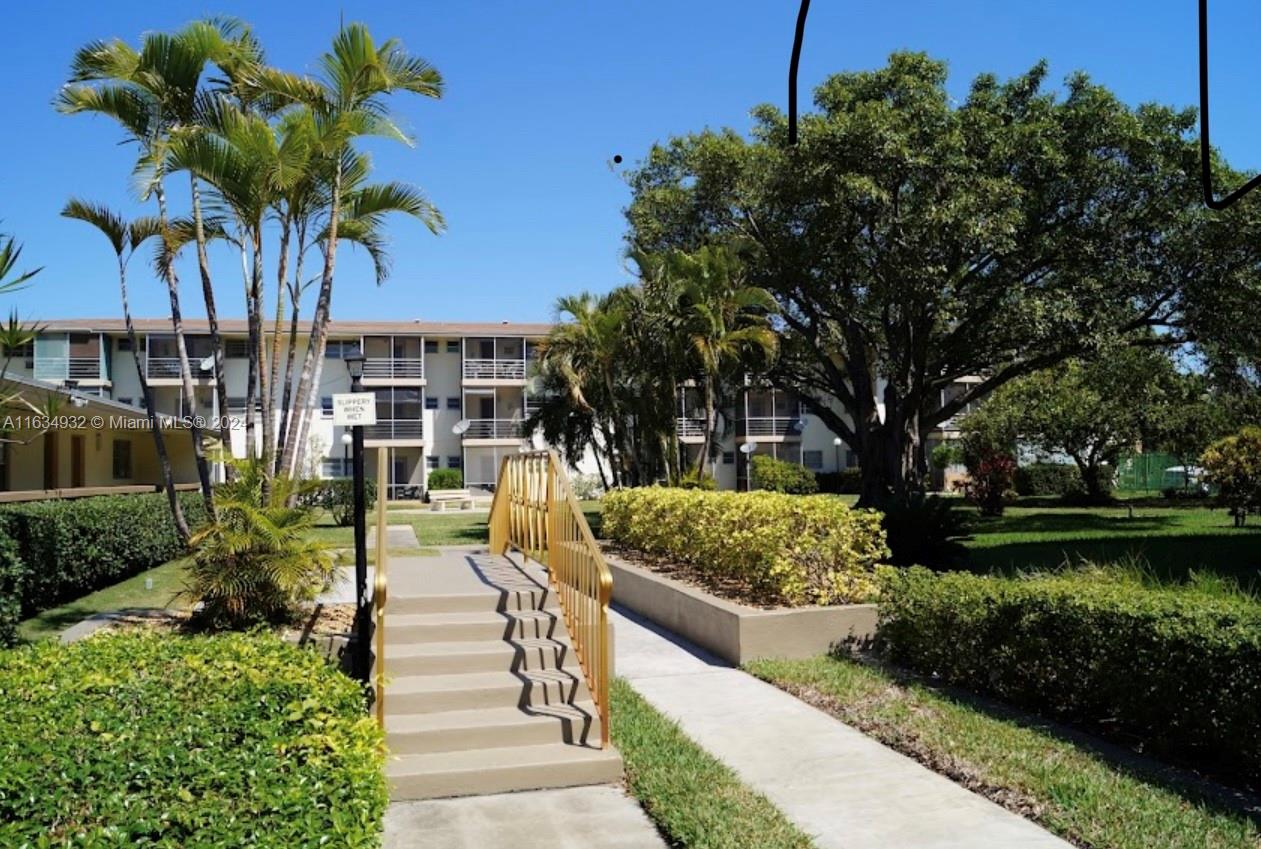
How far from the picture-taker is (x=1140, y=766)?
18.9 ft

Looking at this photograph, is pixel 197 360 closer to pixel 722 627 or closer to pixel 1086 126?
pixel 1086 126

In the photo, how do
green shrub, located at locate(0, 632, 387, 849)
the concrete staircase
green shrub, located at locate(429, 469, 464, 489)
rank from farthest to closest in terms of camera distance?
green shrub, located at locate(429, 469, 464, 489)
the concrete staircase
green shrub, located at locate(0, 632, 387, 849)

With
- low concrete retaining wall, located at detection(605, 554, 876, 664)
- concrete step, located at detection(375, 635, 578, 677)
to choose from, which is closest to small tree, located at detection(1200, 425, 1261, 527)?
low concrete retaining wall, located at detection(605, 554, 876, 664)

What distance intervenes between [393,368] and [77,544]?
36.3m

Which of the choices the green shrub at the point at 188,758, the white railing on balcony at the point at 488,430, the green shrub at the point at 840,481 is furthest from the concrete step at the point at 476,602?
the white railing on balcony at the point at 488,430

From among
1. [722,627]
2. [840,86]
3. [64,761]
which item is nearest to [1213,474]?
[840,86]

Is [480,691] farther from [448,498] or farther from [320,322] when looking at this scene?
[448,498]

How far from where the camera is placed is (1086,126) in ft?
61.0

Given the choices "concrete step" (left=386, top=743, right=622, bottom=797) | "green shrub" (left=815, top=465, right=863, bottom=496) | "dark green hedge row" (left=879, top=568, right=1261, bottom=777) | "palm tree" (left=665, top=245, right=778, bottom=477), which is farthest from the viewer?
"green shrub" (left=815, top=465, right=863, bottom=496)

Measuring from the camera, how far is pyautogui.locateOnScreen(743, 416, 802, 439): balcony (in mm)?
50750

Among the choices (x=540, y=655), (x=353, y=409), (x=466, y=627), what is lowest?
(x=540, y=655)

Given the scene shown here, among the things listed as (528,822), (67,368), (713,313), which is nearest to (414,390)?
(67,368)

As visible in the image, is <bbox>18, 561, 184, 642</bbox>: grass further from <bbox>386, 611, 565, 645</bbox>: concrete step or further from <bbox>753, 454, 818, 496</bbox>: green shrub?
<bbox>753, 454, 818, 496</bbox>: green shrub

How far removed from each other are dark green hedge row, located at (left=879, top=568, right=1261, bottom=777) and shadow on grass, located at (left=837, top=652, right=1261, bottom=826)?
13 centimetres
